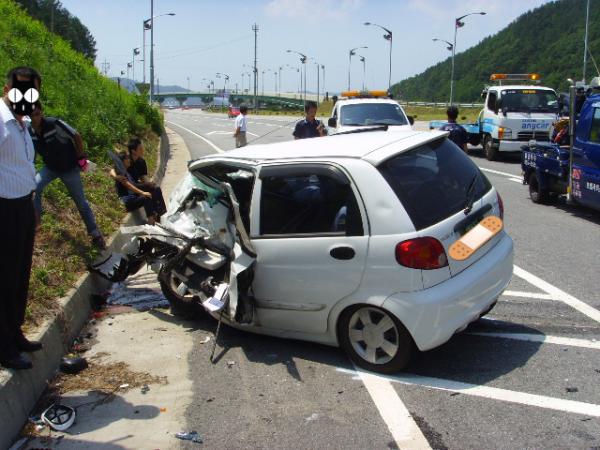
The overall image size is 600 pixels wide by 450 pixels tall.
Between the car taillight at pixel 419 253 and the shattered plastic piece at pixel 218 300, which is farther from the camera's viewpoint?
the shattered plastic piece at pixel 218 300

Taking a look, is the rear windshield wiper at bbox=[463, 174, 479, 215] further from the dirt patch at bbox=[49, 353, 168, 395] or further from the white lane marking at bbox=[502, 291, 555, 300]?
the dirt patch at bbox=[49, 353, 168, 395]

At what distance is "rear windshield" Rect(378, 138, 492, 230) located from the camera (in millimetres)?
4191

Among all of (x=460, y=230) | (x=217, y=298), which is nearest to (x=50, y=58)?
(x=217, y=298)

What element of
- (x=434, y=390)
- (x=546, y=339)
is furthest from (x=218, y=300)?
(x=546, y=339)

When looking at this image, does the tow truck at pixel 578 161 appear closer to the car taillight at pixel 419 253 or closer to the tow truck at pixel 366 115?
the tow truck at pixel 366 115

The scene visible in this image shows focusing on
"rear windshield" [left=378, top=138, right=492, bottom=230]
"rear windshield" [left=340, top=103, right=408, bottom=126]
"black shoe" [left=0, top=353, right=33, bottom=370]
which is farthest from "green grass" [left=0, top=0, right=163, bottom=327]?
"rear windshield" [left=340, top=103, right=408, bottom=126]

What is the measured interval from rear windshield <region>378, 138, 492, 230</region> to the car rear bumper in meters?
0.44

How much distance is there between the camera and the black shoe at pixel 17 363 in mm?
3924

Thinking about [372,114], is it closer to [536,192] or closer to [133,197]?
[536,192]

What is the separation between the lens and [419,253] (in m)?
4.02

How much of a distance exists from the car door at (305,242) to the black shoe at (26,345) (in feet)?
5.21

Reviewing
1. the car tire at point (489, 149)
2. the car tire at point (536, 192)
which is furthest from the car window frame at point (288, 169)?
the car tire at point (489, 149)

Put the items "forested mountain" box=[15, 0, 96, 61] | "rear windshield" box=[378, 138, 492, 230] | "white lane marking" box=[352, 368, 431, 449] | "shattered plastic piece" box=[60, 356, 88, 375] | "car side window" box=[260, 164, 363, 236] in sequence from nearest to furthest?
1. "white lane marking" box=[352, 368, 431, 449]
2. "rear windshield" box=[378, 138, 492, 230]
3. "car side window" box=[260, 164, 363, 236]
4. "shattered plastic piece" box=[60, 356, 88, 375]
5. "forested mountain" box=[15, 0, 96, 61]

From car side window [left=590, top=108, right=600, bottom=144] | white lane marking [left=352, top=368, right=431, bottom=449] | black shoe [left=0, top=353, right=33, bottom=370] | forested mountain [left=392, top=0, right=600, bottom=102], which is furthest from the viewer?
forested mountain [left=392, top=0, right=600, bottom=102]
